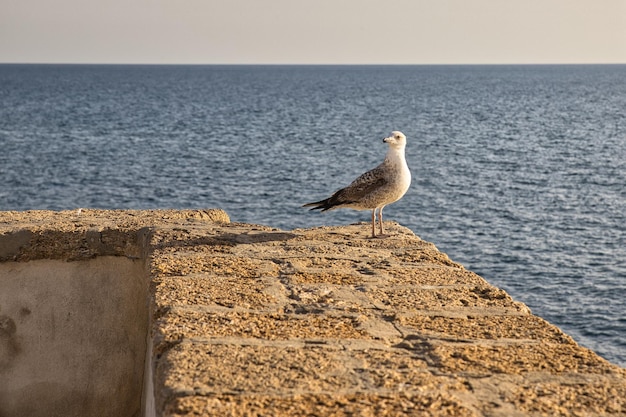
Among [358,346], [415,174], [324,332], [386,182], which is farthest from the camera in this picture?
[415,174]

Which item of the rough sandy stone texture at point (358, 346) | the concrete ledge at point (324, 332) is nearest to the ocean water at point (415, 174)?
the concrete ledge at point (324, 332)

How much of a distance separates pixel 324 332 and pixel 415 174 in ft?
127

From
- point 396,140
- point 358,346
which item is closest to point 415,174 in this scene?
point 396,140

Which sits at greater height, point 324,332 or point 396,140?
point 396,140

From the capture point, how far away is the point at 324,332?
13.2 feet

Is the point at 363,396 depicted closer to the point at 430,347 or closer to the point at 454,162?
the point at 430,347

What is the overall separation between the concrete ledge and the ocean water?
46.5 feet

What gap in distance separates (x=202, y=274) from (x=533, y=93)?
125 meters

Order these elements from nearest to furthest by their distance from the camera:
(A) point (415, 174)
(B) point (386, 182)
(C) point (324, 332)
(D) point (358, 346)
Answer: (D) point (358, 346) < (C) point (324, 332) < (B) point (386, 182) < (A) point (415, 174)

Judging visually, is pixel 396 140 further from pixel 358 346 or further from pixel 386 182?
pixel 358 346

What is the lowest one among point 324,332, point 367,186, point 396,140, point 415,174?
point 415,174

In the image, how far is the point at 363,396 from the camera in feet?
10.6

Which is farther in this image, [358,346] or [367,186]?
[367,186]

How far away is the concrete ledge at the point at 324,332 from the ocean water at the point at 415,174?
14163mm
